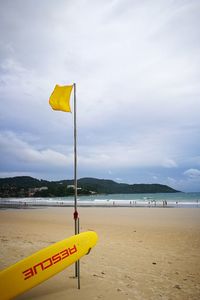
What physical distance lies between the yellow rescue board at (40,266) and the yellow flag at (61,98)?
9.50 ft

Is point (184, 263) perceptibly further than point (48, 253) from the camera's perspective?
Yes

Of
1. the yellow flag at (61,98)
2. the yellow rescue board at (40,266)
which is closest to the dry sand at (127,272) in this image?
the yellow rescue board at (40,266)

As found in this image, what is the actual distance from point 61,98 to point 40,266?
356 centimetres

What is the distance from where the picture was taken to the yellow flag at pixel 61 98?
5.72m

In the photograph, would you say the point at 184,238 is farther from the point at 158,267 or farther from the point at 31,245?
the point at 31,245

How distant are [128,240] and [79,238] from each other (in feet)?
21.9

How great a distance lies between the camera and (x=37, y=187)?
484ft

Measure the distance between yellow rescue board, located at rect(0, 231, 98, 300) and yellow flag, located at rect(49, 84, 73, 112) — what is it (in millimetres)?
2895

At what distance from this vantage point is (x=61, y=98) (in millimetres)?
5750

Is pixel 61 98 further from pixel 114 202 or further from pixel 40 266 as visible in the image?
pixel 114 202

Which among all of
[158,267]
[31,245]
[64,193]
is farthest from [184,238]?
[64,193]

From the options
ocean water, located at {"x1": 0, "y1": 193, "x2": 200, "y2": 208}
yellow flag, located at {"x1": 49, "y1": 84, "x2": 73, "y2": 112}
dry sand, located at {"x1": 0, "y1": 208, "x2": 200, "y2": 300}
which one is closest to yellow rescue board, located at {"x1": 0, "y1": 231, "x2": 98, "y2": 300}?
dry sand, located at {"x1": 0, "y1": 208, "x2": 200, "y2": 300}

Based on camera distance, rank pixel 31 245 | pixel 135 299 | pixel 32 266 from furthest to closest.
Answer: pixel 31 245 → pixel 135 299 → pixel 32 266

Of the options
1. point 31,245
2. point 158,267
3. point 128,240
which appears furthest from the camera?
point 128,240
